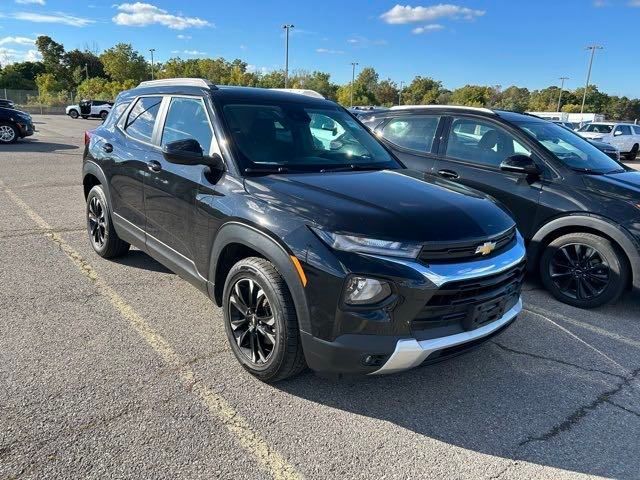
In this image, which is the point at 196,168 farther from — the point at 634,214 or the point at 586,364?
the point at 634,214

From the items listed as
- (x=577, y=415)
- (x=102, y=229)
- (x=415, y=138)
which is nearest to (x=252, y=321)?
(x=577, y=415)

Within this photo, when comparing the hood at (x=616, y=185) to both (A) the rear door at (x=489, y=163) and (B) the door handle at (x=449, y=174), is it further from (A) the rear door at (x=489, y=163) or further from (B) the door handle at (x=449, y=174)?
(B) the door handle at (x=449, y=174)

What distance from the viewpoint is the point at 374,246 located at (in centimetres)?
256

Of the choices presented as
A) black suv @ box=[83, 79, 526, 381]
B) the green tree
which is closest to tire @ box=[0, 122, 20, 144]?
black suv @ box=[83, 79, 526, 381]

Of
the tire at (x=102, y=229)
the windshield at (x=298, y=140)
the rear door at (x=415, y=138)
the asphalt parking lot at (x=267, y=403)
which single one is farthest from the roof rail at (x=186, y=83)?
the rear door at (x=415, y=138)

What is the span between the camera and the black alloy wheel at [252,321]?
295 cm

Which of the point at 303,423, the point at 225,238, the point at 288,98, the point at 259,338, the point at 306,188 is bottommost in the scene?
the point at 303,423

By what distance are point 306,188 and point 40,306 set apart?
2.53 m

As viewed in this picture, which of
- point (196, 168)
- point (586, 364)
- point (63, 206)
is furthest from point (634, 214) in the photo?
point (63, 206)

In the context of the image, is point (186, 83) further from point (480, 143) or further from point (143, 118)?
point (480, 143)

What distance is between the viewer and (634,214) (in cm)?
423

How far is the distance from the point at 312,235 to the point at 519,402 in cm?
169

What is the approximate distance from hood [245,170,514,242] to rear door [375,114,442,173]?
7.52 ft

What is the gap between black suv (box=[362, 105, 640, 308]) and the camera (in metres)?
4.37
